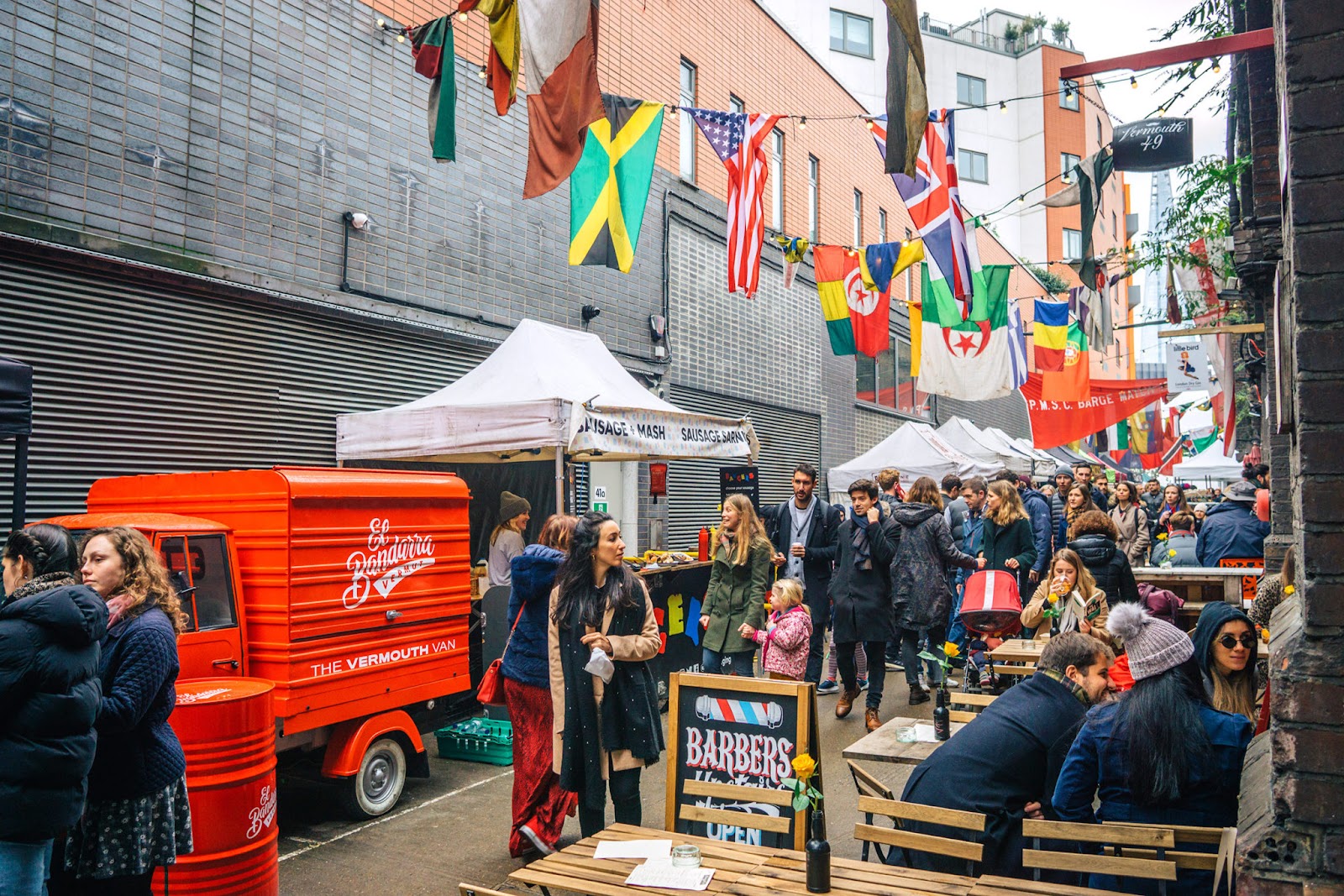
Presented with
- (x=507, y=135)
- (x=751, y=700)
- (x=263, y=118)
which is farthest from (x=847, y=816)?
(x=507, y=135)

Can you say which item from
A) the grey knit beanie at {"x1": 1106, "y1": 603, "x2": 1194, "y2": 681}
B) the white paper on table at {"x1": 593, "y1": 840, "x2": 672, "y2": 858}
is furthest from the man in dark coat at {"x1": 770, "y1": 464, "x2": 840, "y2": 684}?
the white paper on table at {"x1": 593, "y1": 840, "x2": 672, "y2": 858}

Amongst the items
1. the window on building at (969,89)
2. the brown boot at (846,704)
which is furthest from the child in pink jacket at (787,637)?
the window on building at (969,89)

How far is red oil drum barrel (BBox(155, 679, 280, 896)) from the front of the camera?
4.44 meters

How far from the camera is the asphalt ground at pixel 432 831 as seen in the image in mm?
5199

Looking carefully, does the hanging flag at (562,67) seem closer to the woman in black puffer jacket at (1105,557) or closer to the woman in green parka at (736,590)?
the woman in green parka at (736,590)

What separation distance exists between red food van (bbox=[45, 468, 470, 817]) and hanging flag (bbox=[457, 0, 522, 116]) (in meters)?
2.85

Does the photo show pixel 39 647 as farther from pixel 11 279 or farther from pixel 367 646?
pixel 11 279

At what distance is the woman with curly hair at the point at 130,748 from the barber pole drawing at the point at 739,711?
231 cm

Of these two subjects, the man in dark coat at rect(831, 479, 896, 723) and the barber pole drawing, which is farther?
the man in dark coat at rect(831, 479, 896, 723)

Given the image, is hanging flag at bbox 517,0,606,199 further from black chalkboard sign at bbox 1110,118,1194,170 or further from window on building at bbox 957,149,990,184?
window on building at bbox 957,149,990,184

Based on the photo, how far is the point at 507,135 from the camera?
470 inches

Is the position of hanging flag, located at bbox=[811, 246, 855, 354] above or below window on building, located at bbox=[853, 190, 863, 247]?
below

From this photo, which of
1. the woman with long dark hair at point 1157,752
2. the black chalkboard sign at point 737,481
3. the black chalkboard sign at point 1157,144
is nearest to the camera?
the woman with long dark hair at point 1157,752

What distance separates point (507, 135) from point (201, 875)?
9478 millimetres
